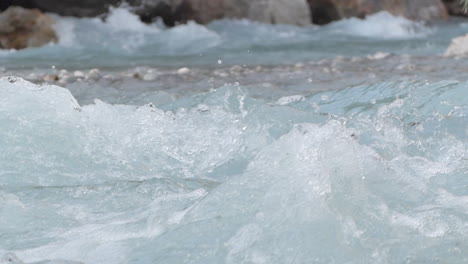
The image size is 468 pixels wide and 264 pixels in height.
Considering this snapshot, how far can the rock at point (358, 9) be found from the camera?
11.9 meters

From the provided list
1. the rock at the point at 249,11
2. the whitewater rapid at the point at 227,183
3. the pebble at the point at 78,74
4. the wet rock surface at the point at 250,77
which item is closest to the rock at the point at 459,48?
the wet rock surface at the point at 250,77

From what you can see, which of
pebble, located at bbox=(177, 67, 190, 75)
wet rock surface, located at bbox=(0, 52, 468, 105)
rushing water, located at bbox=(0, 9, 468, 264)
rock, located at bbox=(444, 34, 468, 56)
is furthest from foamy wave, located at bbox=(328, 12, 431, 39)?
rushing water, located at bbox=(0, 9, 468, 264)

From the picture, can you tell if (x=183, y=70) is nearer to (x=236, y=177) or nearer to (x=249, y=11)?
(x=249, y=11)

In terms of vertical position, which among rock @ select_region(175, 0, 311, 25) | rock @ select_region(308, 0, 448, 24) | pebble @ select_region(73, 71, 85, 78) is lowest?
rock @ select_region(308, 0, 448, 24)

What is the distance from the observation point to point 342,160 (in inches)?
113

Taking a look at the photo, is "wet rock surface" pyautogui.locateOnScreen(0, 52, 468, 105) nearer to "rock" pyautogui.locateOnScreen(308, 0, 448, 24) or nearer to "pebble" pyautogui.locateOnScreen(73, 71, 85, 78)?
"pebble" pyautogui.locateOnScreen(73, 71, 85, 78)

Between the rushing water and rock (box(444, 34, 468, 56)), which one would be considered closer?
the rushing water

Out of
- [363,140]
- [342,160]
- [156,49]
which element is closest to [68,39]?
[156,49]

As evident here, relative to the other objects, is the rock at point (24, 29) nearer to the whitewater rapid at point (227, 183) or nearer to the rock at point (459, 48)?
the rock at point (459, 48)

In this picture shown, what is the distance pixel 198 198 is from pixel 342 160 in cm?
54

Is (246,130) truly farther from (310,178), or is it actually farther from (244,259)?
(244,259)

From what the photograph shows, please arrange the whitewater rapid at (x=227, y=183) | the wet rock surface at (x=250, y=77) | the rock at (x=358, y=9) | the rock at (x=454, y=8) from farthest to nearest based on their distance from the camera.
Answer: the rock at (x=454, y=8)
the rock at (x=358, y=9)
the wet rock surface at (x=250, y=77)
the whitewater rapid at (x=227, y=183)

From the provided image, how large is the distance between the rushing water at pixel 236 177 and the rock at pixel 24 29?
12.3 feet

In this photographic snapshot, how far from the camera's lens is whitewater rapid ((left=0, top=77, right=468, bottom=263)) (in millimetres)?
2592
